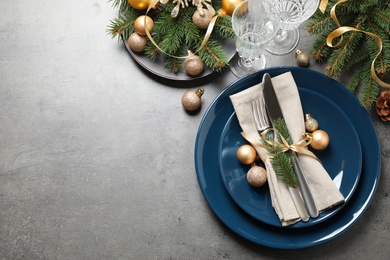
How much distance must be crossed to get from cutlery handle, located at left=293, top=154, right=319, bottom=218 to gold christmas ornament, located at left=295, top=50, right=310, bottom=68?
0.69 feet

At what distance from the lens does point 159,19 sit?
3.09ft

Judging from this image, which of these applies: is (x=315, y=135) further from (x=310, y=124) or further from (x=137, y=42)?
(x=137, y=42)

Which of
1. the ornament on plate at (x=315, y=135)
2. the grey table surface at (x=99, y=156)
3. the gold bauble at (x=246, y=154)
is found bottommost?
the grey table surface at (x=99, y=156)

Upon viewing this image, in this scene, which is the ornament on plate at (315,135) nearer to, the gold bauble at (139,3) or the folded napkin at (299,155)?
the folded napkin at (299,155)

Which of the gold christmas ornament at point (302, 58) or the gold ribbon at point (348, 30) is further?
the gold christmas ornament at point (302, 58)

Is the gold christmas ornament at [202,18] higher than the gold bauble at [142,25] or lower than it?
higher

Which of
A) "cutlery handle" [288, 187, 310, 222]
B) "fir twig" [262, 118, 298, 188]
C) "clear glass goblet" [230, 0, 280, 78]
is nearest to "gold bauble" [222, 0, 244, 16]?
"clear glass goblet" [230, 0, 280, 78]

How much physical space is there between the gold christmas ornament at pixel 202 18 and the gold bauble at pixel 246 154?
25 cm

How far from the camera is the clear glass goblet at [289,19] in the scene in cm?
90

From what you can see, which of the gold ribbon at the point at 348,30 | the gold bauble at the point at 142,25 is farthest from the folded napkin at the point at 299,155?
the gold bauble at the point at 142,25

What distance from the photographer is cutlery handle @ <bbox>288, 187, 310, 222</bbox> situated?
2.82 ft

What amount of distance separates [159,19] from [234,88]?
21cm

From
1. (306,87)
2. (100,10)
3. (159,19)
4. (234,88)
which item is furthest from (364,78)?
(100,10)

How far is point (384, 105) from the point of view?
3.00 ft
